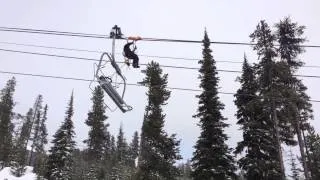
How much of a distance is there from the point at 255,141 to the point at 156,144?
859 cm

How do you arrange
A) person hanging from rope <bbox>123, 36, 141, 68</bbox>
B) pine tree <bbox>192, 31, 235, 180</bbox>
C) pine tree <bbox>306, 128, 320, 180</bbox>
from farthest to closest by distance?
1. pine tree <bbox>306, 128, 320, 180</bbox>
2. pine tree <bbox>192, 31, 235, 180</bbox>
3. person hanging from rope <bbox>123, 36, 141, 68</bbox>

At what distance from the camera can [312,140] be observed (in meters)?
46.4

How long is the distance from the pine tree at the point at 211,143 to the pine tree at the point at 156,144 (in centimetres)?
304

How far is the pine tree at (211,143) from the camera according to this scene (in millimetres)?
32219

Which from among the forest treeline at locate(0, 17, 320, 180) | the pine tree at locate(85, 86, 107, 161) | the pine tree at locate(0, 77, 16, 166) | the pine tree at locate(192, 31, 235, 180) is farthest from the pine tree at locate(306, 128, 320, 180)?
the pine tree at locate(0, 77, 16, 166)

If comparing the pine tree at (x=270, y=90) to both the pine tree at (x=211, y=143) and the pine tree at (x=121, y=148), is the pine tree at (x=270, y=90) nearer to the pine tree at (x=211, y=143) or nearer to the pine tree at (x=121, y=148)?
the pine tree at (x=211, y=143)

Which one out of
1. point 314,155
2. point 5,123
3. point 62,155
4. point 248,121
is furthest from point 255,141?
point 5,123

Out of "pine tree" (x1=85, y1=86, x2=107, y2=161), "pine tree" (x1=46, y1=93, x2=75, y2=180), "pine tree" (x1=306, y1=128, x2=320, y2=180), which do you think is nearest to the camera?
"pine tree" (x1=306, y1=128, x2=320, y2=180)

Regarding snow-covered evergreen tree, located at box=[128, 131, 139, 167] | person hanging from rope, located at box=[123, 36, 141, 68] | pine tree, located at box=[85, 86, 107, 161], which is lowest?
person hanging from rope, located at box=[123, 36, 141, 68]

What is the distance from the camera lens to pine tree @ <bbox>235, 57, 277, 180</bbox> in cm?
3291

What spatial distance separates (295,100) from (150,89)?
43.5 feet

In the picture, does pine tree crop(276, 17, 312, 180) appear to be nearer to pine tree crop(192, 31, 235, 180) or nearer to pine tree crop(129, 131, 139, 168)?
pine tree crop(192, 31, 235, 180)

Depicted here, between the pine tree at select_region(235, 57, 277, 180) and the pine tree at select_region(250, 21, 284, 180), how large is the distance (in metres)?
0.23

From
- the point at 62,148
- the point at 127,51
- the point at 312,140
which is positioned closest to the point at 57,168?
the point at 62,148
